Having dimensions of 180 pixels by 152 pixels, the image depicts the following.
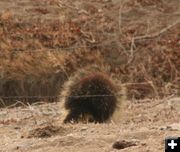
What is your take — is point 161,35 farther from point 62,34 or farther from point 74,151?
point 74,151

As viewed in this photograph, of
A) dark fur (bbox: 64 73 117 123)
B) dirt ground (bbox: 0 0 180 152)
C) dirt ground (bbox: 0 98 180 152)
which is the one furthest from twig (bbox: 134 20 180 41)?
dark fur (bbox: 64 73 117 123)

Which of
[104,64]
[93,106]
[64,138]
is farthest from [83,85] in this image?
[104,64]

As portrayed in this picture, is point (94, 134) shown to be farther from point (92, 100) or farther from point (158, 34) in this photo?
point (158, 34)

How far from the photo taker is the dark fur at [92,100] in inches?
327

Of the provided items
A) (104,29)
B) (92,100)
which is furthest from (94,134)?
(104,29)

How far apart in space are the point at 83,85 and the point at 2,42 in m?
5.73

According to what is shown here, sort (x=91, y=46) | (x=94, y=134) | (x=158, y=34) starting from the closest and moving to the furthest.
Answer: (x=94, y=134), (x=91, y=46), (x=158, y=34)

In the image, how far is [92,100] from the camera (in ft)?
27.4

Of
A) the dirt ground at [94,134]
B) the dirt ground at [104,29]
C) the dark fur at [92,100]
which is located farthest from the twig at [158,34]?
the dark fur at [92,100]

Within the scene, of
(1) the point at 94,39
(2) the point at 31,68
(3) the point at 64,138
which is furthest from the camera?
(1) the point at 94,39

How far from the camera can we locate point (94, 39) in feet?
46.5

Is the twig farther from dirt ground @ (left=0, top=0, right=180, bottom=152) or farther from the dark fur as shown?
the dark fur

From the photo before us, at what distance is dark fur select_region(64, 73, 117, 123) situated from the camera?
8297mm

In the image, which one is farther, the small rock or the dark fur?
the dark fur
